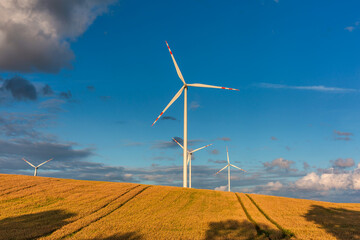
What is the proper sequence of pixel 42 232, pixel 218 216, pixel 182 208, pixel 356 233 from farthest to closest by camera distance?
pixel 182 208, pixel 218 216, pixel 356 233, pixel 42 232

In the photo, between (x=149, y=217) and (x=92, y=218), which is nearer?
(x=92, y=218)

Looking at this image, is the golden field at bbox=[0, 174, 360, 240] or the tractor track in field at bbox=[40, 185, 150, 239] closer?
the tractor track in field at bbox=[40, 185, 150, 239]

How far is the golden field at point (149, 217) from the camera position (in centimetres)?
2753

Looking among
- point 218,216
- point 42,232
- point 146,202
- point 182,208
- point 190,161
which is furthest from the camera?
point 190,161

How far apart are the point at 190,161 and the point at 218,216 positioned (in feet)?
174

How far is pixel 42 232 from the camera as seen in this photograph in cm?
2670

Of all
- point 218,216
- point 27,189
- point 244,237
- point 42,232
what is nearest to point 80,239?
point 42,232

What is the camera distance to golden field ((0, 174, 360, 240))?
27.5 m

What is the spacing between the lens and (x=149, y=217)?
115 feet

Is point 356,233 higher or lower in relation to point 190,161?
lower

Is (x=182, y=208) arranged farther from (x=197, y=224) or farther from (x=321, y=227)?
(x=321, y=227)

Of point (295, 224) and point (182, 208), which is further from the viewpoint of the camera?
point (182, 208)

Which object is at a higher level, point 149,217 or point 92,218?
point 92,218

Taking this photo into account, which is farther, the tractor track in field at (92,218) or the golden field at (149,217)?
the golden field at (149,217)
